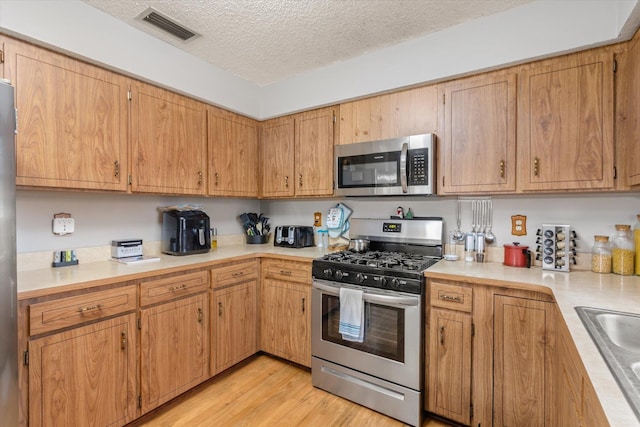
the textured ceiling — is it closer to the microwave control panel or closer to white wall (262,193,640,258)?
the microwave control panel

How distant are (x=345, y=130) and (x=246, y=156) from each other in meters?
1.01

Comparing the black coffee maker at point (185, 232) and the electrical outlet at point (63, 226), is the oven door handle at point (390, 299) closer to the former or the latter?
the black coffee maker at point (185, 232)

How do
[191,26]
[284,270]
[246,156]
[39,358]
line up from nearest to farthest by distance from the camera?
[39,358] → [191,26] → [284,270] → [246,156]

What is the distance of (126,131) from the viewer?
2.06 meters

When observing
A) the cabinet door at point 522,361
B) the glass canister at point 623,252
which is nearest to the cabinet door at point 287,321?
the cabinet door at point 522,361

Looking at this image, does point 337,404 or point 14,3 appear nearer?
point 14,3

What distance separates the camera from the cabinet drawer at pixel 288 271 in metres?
2.44

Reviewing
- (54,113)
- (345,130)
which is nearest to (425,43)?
(345,130)

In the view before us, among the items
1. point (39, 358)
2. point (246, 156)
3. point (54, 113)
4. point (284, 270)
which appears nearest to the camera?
point (39, 358)

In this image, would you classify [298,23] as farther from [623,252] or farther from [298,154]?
[623,252]

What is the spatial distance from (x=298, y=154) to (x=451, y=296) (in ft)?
5.78

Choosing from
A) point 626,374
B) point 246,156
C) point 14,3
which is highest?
point 14,3

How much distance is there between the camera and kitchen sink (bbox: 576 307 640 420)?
722 mm

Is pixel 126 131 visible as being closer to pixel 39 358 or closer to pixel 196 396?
pixel 39 358
